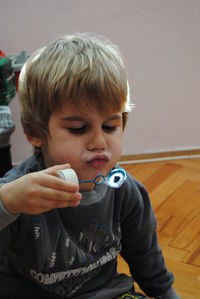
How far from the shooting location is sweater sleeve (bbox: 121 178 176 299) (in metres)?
0.90

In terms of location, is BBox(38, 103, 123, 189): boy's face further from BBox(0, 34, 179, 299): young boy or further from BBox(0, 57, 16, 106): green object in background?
BBox(0, 57, 16, 106): green object in background

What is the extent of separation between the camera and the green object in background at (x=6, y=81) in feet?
4.28

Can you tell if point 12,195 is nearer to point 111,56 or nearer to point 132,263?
point 111,56

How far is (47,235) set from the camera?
A: 79cm

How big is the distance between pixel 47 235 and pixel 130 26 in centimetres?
107

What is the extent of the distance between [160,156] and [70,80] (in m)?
1.18

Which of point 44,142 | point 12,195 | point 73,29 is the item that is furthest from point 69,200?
point 73,29

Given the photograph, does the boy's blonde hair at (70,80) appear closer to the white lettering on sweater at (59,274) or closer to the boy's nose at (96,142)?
the boy's nose at (96,142)

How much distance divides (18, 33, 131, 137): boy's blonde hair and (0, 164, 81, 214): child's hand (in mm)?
134

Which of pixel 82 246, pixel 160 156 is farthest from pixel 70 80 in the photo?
pixel 160 156

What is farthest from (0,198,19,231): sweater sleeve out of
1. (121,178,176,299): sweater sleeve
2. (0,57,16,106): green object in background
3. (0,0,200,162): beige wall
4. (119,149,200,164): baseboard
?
(119,149,200,164): baseboard

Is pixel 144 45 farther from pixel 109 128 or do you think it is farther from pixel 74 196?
→ pixel 74 196

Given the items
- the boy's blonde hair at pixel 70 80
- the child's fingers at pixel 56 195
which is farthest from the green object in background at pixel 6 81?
the child's fingers at pixel 56 195

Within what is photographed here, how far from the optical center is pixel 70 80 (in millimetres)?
708
